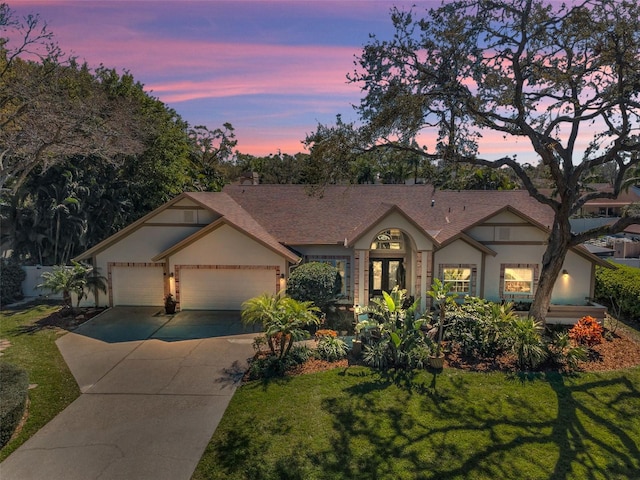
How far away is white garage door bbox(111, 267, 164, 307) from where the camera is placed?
17297 millimetres

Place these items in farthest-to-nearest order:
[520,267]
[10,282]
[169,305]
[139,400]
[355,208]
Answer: [355,208] → [10,282] → [520,267] → [169,305] → [139,400]

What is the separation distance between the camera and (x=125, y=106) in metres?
23.1

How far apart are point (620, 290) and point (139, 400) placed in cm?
1881

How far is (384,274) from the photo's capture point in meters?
18.4

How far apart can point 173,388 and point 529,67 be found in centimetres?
1382

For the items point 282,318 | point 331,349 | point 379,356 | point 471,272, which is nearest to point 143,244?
point 282,318

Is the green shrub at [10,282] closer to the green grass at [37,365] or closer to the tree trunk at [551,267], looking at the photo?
the green grass at [37,365]

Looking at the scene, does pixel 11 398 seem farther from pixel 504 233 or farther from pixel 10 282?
pixel 504 233

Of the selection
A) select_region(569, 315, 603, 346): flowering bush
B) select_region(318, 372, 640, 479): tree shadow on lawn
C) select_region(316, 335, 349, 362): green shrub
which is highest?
select_region(569, 315, 603, 346): flowering bush

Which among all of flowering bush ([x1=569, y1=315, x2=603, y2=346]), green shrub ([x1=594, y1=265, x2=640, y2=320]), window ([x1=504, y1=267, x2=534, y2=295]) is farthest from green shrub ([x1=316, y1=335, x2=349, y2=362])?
green shrub ([x1=594, y1=265, x2=640, y2=320])

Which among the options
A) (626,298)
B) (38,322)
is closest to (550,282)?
(626,298)

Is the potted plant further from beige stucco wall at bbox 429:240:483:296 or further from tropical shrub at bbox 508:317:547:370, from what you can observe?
tropical shrub at bbox 508:317:547:370

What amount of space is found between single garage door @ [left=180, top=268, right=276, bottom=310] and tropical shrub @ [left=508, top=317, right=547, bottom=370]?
9.34 m

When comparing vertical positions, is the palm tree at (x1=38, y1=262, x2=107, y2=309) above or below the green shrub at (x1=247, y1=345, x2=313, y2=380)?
above
